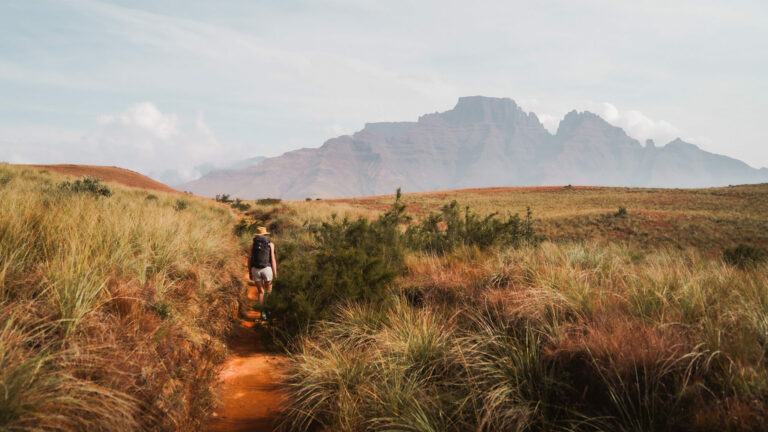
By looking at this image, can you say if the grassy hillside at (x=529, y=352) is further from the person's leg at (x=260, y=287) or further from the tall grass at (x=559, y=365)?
the person's leg at (x=260, y=287)

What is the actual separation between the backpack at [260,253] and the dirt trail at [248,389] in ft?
6.23

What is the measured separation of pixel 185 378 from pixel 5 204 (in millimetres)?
3666

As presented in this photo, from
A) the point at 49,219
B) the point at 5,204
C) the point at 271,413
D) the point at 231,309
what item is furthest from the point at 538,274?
the point at 5,204

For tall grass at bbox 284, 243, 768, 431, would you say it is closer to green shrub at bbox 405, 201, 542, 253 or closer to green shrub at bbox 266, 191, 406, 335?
green shrub at bbox 266, 191, 406, 335

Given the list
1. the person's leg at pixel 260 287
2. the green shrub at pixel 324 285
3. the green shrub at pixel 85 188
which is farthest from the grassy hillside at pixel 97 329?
the green shrub at pixel 85 188

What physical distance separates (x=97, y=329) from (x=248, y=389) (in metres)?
2.03

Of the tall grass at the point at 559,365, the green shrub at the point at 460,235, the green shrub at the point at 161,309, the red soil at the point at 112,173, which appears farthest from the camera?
the red soil at the point at 112,173

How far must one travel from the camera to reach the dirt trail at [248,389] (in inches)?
150

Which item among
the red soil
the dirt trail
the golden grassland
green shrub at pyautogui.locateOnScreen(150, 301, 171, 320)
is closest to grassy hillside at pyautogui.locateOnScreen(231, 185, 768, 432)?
the dirt trail

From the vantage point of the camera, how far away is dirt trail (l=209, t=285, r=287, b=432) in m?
3.82

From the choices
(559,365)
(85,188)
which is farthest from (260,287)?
(85,188)

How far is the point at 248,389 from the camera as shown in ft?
14.8

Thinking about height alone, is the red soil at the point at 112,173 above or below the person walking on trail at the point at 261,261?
above

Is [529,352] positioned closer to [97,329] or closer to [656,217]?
[97,329]
